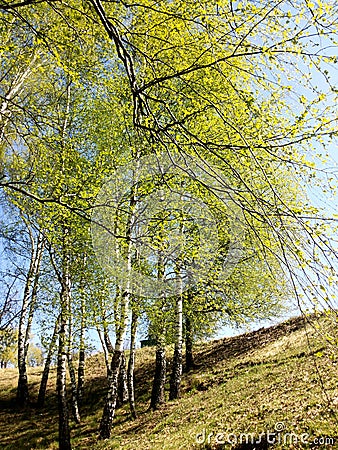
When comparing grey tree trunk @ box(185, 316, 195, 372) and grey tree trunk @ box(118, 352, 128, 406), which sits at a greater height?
grey tree trunk @ box(185, 316, 195, 372)

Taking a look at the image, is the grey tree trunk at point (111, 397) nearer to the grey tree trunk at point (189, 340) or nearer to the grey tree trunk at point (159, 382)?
the grey tree trunk at point (159, 382)

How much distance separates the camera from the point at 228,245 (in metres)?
10.2

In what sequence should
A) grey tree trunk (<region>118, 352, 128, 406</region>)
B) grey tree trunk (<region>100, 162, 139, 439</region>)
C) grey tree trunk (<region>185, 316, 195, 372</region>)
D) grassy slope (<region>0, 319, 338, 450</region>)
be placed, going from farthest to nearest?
grey tree trunk (<region>185, 316, 195, 372</region>) → grey tree trunk (<region>118, 352, 128, 406</region>) → grey tree trunk (<region>100, 162, 139, 439</region>) → grassy slope (<region>0, 319, 338, 450</region>)

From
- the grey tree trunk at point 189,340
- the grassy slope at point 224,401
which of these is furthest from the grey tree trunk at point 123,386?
the grey tree trunk at point 189,340

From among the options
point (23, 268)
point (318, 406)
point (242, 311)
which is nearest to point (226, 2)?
point (318, 406)

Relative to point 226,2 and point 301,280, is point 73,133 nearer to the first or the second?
point 226,2

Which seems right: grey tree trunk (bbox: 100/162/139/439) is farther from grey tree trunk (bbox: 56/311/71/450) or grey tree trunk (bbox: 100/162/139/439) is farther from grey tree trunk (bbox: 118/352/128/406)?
grey tree trunk (bbox: 118/352/128/406)

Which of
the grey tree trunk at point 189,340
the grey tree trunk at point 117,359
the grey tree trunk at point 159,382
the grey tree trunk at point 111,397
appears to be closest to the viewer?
the grey tree trunk at point 117,359

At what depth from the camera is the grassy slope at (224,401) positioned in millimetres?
Result: 5635

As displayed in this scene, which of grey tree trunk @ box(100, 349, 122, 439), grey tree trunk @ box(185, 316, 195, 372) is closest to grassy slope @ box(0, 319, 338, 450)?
grey tree trunk @ box(100, 349, 122, 439)

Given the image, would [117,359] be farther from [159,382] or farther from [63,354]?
[159,382]

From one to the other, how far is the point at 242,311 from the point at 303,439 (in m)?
6.48

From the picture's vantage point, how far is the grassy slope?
5.63 metres

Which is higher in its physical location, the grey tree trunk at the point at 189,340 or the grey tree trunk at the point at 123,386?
the grey tree trunk at the point at 189,340
